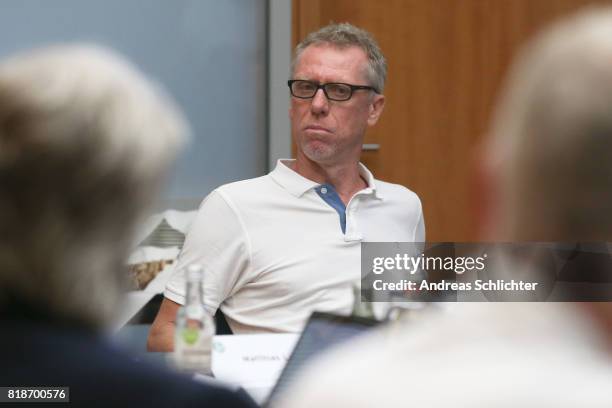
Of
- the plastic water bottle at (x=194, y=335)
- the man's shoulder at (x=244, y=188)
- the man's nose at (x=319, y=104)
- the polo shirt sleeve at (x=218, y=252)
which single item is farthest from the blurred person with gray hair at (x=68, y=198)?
the man's nose at (x=319, y=104)

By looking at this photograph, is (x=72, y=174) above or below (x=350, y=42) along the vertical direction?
below

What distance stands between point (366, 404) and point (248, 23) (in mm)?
3003

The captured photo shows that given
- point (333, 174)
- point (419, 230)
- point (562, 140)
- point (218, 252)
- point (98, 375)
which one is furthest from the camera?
point (419, 230)

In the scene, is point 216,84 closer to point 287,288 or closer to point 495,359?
point 287,288

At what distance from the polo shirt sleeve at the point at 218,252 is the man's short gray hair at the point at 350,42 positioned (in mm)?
502

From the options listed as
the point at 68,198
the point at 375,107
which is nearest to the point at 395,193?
the point at 375,107

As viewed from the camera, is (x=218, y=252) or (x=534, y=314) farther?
(x=218, y=252)

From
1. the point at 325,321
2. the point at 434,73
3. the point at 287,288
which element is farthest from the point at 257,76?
the point at 325,321

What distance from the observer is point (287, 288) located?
2.33 metres

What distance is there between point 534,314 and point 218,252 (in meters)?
1.65

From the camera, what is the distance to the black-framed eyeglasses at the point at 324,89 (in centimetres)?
257

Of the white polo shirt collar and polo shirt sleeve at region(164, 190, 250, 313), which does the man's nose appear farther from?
polo shirt sleeve at region(164, 190, 250, 313)

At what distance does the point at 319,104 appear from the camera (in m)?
2.55

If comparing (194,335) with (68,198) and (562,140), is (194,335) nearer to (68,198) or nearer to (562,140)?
(68,198)
